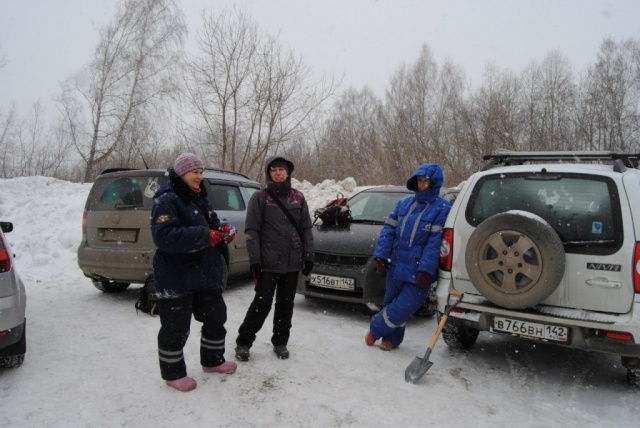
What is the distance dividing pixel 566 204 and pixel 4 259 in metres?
4.41

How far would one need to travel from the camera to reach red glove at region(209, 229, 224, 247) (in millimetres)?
3219

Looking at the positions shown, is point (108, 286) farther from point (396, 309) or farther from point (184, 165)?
point (396, 309)

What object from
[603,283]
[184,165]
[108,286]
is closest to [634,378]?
[603,283]

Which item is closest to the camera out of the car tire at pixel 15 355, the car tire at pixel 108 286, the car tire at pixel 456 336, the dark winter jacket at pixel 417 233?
the car tire at pixel 15 355

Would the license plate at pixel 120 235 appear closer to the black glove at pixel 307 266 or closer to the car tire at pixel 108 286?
the car tire at pixel 108 286

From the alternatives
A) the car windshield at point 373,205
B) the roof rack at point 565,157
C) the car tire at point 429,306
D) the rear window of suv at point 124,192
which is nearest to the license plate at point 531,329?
the roof rack at point 565,157

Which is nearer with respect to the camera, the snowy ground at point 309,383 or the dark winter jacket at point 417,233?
the snowy ground at point 309,383

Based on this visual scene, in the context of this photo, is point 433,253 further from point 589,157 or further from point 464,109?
point 464,109

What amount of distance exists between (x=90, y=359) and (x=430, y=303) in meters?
3.66

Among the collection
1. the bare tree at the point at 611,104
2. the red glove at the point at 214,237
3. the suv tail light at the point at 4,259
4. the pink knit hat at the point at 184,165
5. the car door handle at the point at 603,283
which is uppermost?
the bare tree at the point at 611,104

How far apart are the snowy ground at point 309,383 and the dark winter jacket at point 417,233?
87 cm

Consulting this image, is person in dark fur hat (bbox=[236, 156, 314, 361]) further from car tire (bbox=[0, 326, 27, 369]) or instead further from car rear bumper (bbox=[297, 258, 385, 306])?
car tire (bbox=[0, 326, 27, 369])

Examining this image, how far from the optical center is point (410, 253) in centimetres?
403

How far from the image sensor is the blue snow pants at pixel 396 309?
3988 mm
